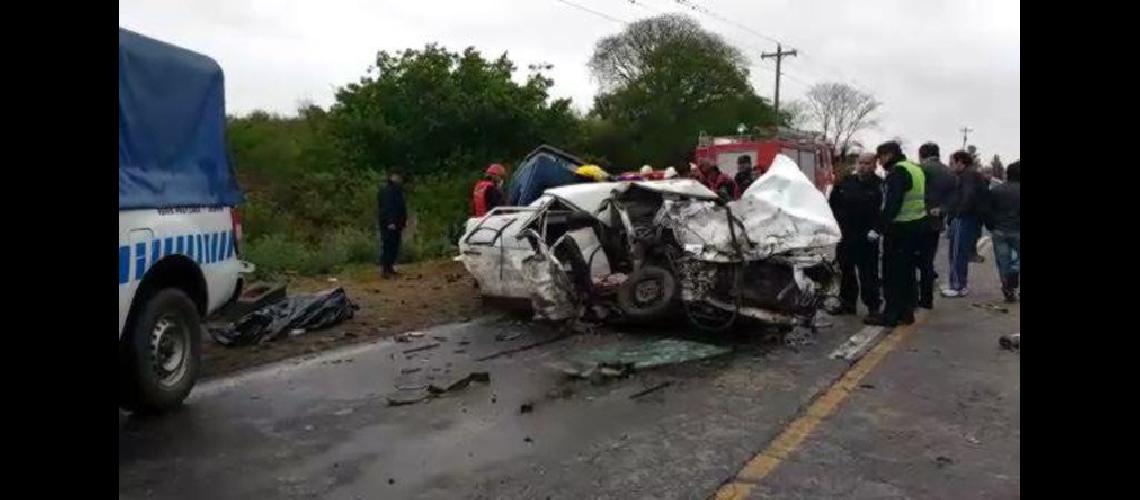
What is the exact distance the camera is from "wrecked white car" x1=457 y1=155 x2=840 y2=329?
25.8ft

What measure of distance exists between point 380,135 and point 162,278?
56.5 ft

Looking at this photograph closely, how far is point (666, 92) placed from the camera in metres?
45.4

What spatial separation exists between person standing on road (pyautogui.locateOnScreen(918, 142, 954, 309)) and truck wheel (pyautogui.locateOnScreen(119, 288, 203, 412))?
6.56 m

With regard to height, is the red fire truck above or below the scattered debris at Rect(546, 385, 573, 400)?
above

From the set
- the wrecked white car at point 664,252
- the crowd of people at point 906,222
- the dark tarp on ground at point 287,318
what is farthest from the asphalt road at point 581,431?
the crowd of people at point 906,222

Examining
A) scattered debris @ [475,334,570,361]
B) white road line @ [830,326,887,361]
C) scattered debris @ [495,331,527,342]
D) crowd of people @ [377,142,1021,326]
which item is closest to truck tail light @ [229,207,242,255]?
scattered debris @ [475,334,570,361]

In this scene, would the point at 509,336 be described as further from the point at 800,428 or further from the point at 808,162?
the point at 808,162

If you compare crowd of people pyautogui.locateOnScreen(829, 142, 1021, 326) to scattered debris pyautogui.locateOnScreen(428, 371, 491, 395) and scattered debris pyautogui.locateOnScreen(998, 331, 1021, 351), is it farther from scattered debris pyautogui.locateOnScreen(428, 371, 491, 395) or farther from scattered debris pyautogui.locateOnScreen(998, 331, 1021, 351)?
scattered debris pyautogui.locateOnScreen(428, 371, 491, 395)

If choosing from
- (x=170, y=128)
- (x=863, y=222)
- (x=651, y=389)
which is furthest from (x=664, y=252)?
(x=170, y=128)

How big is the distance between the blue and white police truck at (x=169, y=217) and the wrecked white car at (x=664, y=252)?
273 centimetres

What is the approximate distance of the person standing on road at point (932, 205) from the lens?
30.1ft

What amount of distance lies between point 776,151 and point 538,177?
29.6ft

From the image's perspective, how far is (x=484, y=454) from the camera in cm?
477

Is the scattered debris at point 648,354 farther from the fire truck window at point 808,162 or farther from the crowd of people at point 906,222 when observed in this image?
the fire truck window at point 808,162
